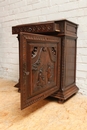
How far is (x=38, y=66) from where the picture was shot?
987 millimetres

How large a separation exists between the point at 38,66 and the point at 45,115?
38 centimetres

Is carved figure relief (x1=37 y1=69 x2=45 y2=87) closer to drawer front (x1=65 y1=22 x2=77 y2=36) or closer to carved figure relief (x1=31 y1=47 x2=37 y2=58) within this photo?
carved figure relief (x1=31 y1=47 x2=37 y2=58)

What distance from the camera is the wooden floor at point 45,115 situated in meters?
0.87

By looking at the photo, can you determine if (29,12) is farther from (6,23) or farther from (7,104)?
(7,104)

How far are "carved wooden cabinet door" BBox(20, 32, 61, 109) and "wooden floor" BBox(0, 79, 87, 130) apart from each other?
0.13m

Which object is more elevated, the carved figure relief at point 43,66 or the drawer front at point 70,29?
the drawer front at point 70,29

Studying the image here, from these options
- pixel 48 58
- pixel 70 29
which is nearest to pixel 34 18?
pixel 70 29

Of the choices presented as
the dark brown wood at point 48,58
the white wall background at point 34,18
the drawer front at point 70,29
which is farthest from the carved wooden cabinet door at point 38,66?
the white wall background at point 34,18

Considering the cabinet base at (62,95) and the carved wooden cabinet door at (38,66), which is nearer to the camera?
the carved wooden cabinet door at (38,66)

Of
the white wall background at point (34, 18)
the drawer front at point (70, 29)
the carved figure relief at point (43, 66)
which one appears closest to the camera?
the carved figure relief at point (43, 66)

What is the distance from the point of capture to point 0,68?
230 centimetres

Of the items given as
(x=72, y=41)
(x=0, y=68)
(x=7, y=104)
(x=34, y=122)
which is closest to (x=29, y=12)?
(x=72, y=41)

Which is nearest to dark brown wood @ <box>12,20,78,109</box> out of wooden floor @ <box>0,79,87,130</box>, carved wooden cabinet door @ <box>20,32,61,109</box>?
carved wooden cabinet door @ <box>20,32,61,109</box>

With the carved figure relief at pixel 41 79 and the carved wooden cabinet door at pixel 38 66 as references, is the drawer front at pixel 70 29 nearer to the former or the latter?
the carved wooden cabinet door at pixel 38 66
